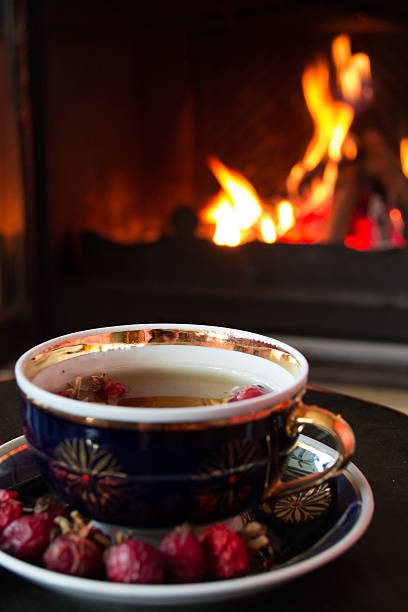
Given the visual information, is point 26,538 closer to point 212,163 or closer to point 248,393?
point 248,393

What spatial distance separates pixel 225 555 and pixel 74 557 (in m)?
0.07

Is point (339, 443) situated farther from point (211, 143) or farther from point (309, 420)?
point (211, 143)

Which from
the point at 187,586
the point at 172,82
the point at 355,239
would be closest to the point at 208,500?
the point at 187,586

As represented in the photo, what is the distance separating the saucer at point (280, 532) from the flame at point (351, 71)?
4.90 feet

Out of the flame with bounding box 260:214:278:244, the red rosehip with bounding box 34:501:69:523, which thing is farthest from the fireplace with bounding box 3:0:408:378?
the red rosehip with bounding box 34:501:69:523

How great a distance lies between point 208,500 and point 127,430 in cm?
6

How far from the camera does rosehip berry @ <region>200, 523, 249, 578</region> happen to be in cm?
34

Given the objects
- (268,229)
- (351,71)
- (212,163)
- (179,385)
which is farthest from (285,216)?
(179,385)

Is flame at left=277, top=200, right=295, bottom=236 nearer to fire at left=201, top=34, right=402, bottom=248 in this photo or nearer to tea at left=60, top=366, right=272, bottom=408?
fire at left=201, top=34, right=402, bottom=248

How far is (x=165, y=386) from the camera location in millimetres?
456

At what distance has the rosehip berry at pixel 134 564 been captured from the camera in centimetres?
33

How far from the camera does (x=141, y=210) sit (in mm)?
1984

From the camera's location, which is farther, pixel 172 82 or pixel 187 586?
pixel 172 82

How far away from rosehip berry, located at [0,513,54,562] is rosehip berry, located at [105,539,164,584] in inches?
1.6
